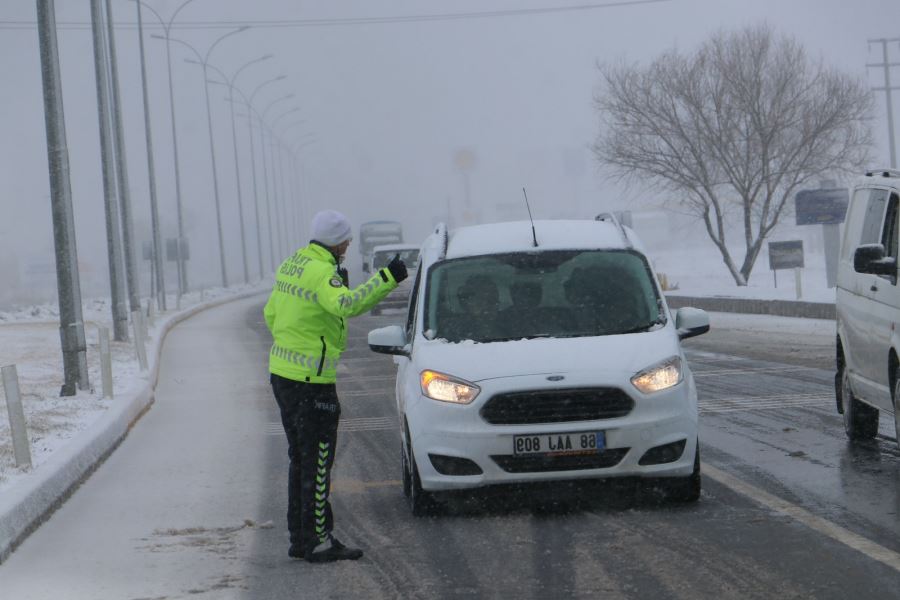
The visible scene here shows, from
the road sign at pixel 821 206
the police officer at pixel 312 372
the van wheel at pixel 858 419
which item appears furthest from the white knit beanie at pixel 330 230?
the road sign at pixel 821 206

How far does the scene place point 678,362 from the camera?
28.5 feet

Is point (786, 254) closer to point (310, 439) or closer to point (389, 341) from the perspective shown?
point (389, 341)

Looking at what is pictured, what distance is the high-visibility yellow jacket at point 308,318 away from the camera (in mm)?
7539

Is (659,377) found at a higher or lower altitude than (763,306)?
higher

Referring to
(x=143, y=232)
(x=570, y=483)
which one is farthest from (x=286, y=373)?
(x=143, y=232)

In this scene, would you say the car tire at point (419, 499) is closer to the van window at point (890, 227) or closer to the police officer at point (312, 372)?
the police officer at point (312, 372)

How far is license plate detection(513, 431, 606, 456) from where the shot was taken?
27.3 feet

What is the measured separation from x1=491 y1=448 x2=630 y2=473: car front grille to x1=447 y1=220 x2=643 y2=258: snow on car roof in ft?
5.63

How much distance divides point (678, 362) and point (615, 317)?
2.21 ft

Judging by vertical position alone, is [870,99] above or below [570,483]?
above

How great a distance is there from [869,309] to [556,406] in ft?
9.05

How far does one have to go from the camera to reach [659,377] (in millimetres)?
8547

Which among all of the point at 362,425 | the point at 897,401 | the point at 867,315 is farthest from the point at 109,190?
the point at 897,401

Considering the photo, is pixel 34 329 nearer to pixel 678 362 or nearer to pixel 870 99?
pixel 870 99
